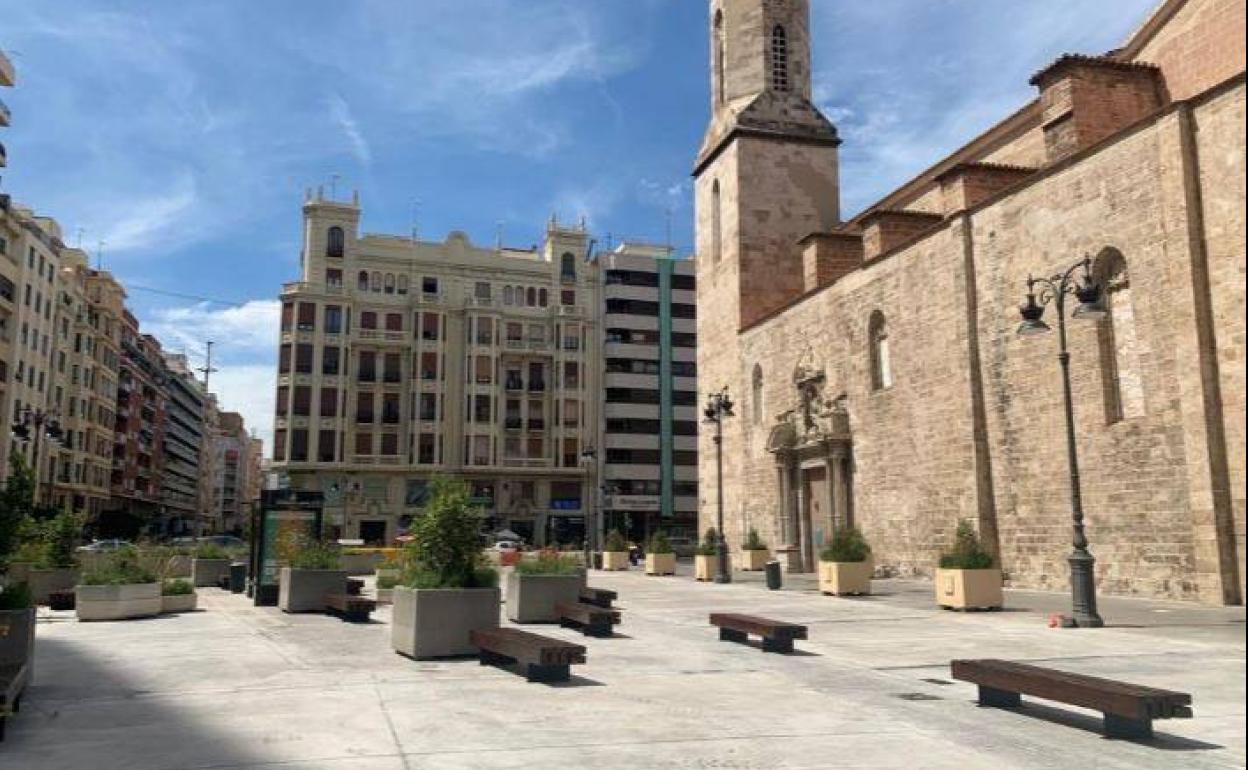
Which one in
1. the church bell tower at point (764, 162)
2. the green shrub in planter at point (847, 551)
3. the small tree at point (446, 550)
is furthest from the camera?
the church bell tower at point (764, 162)

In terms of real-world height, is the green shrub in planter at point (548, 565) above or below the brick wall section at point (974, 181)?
below

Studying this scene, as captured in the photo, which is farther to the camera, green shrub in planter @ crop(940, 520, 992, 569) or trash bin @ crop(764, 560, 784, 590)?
trash bin @ crop(764, 560, 784, 590)

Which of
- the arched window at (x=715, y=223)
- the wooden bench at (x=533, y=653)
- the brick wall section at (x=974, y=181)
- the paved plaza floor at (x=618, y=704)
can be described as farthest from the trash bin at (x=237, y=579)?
the arched window at (x=715, y=223)

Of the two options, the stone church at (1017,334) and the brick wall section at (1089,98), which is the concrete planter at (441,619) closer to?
the stone church at (1017,334)

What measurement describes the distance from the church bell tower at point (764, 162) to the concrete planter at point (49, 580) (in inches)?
1006

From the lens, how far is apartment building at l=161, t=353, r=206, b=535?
107 metres

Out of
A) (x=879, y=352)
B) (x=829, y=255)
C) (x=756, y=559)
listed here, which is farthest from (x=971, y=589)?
(x=829, y=255)

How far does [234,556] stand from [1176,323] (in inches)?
999

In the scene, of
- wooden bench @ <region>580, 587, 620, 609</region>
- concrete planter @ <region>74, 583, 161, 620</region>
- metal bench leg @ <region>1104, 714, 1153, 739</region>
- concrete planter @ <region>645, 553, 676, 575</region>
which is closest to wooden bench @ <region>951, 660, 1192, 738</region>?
metal bench leg @ <region>1104, 714, 1153, 739</region>

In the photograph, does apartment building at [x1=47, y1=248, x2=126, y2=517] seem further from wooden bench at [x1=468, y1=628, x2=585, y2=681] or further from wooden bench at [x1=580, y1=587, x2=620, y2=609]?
wooden bench at [x1=468, y1=628, x2=585, y2=681]

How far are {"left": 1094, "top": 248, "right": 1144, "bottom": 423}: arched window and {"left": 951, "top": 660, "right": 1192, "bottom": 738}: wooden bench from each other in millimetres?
13379

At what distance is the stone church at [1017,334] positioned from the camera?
17.5 meters

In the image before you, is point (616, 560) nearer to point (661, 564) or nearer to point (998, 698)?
point (661, 564)

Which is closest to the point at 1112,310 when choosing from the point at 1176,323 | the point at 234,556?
the point at 1176,323
